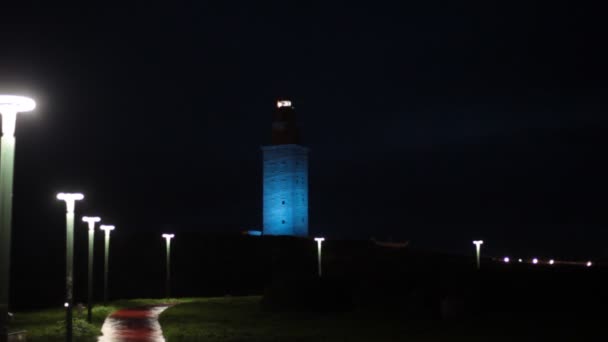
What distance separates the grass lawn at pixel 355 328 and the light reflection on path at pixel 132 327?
0.46 meters

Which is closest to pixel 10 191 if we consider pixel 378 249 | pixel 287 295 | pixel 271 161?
pixel 287 295

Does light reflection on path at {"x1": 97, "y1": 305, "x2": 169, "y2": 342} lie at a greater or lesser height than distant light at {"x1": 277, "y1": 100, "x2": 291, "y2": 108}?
lesser

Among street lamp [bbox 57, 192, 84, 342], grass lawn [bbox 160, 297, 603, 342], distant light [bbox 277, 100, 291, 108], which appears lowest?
grass lawn [bbox 160, 297, 603, 342]

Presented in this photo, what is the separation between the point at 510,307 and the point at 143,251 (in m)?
47.1

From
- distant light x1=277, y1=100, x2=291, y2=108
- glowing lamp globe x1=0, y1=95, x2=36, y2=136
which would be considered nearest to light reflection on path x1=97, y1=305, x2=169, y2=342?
glowing lamp globe x1=0, y1=95, x2=36, y2=136

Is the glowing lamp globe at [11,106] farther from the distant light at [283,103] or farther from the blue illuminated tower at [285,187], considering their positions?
the distant light at [283,103]

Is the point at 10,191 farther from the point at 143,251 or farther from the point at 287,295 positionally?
the point at 143,251

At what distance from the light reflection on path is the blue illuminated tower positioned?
45.5 meters

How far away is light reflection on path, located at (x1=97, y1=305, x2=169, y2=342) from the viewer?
76.5 feet

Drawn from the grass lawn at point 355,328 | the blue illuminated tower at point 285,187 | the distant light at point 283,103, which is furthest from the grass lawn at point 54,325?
the distant light at point 283,103

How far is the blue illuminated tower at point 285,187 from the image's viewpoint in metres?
82.6

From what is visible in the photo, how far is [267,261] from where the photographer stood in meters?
70.1

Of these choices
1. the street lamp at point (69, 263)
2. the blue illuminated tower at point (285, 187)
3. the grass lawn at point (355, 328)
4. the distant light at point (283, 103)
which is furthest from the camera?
the distant light at point (283, 103)

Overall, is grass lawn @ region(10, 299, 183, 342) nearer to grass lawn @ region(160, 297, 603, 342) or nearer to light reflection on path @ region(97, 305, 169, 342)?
light reflection on path @ region(97, 305, 169, 342)
